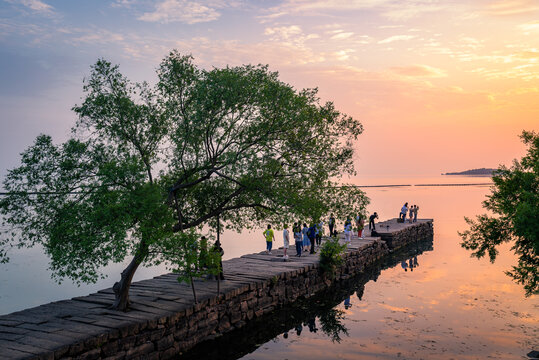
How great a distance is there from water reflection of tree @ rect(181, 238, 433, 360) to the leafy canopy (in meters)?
4.40

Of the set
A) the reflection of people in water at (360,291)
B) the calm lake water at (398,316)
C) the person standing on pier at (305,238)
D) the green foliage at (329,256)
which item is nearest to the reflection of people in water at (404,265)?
the calm lake water at (398,316)

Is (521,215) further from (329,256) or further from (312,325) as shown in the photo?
(329,256)

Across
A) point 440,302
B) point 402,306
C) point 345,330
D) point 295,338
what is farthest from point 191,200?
point 440,302

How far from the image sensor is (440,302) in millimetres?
24844

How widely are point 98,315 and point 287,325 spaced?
9263 millimetres

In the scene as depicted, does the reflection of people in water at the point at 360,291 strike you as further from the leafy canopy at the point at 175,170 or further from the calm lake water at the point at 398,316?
the leafy canopy at the point at 175,170

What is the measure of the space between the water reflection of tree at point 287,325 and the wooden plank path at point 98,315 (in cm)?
172

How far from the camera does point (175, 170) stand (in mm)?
20250

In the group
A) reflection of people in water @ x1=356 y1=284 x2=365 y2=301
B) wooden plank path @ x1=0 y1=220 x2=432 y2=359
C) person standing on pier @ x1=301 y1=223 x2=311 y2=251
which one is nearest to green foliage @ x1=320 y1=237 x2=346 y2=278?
reflection of people in water @ x1=356 y1=284 x2=365 y2=301

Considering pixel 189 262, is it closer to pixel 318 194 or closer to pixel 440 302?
pixel 318 194

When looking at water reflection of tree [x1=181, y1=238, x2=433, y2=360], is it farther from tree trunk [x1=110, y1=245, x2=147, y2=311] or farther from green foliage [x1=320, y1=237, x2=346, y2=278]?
tree trunk [x1=110, y1=245, x2=147, y2=311]

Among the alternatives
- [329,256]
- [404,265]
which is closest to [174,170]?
[329,256]

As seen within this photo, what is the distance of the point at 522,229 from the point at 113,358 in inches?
611

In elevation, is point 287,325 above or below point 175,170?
below
